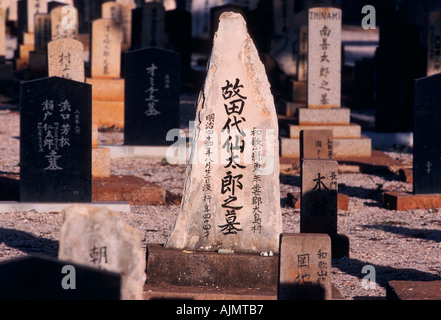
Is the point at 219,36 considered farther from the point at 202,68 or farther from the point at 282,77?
the point at 202,68

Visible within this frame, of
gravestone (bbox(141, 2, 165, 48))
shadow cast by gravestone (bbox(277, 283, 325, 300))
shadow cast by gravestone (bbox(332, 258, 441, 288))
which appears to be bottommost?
shadow cast by gravestone (bbox(332, 258, 441, 288))

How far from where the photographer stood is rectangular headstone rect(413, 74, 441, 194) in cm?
904

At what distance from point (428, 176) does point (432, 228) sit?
1.07 metres

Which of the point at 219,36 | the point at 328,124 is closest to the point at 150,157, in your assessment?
the point at 328,124

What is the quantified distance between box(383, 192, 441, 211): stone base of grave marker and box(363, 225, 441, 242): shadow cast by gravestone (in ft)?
2.72

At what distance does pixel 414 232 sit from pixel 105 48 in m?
7.99

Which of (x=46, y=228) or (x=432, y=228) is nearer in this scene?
(x=46, y=228)

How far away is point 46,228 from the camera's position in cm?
755

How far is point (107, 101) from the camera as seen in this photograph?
1452 cm

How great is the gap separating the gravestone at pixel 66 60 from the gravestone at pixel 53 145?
1.43 m

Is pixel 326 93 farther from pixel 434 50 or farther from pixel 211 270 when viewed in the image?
pixel 211 270

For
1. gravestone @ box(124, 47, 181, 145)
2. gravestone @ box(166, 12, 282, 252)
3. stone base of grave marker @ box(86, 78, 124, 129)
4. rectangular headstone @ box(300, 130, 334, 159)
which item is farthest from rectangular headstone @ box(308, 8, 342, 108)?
gravestone @ box(166, 12, 282, 252)

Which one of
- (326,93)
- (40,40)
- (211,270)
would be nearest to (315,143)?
(326,93)

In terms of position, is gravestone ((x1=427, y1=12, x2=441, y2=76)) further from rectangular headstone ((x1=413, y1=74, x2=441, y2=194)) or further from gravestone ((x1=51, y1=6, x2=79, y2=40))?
gravestone ((x1=51, y1=6, x2=79, y2=40))
